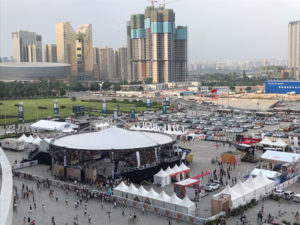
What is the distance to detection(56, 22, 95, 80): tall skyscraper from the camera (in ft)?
475

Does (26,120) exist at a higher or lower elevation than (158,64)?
lower

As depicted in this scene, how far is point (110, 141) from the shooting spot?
68.8 feet

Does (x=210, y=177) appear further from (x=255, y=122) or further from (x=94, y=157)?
(x=255, y=122)

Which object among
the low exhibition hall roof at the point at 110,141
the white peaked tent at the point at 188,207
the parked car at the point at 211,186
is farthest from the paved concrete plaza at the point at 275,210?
the low exhibition hall roof at the point at 110,141

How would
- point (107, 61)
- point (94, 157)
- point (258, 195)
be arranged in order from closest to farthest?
1. point (258, 195)
2. point (94, 157)
3. point (107, 61)

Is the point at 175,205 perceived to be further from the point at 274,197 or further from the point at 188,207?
the point at 274,197

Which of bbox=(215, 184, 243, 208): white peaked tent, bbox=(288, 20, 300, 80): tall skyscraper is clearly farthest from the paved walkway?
bbox=(288, 20, 300, 80): tall skyscraper

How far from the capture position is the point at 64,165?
20.7 meters

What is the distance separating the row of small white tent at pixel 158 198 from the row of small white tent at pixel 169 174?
8.60ft

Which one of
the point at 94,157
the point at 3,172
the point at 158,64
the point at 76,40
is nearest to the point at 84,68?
the point at 76,40

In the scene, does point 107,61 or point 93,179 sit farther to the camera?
point 107,61

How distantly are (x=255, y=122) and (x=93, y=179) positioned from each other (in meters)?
25.3

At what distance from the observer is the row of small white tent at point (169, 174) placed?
19.2m

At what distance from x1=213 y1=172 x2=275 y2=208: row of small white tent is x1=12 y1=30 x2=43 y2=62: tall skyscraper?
167018mm
